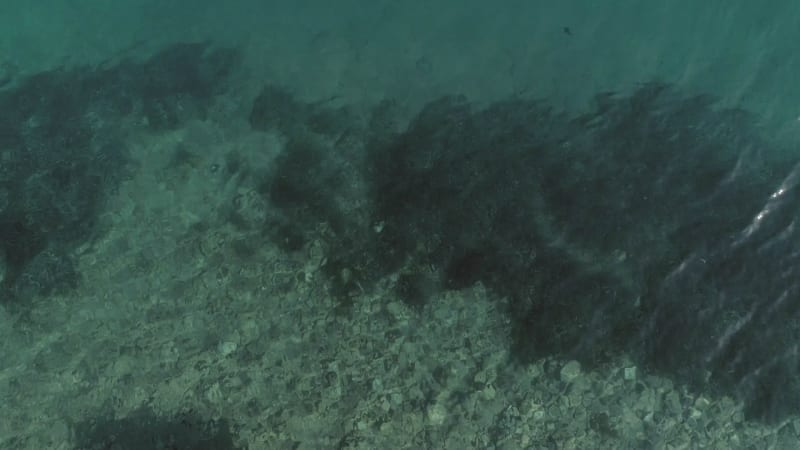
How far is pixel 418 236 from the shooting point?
548 inches

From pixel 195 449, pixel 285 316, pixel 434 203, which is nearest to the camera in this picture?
pixel 195 449

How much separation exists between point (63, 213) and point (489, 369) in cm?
1109

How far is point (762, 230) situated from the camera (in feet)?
43.4

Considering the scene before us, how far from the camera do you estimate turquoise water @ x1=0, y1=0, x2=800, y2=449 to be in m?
11.8

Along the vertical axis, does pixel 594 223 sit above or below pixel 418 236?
above

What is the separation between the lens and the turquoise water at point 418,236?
1182 cm

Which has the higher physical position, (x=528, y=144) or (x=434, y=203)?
(x=528, y=144)

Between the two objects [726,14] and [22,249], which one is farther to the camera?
[726,14]

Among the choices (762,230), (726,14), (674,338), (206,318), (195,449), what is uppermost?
(726,14)

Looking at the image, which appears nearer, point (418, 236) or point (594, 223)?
point (594, 223)

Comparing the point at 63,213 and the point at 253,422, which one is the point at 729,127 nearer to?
the point at 253,422

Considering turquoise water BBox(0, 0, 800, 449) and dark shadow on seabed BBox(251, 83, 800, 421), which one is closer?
turquoise water BBox(0, 0, 800, 449)

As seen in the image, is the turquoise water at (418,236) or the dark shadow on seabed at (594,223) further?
the dark shadow on seabed at (594,223)

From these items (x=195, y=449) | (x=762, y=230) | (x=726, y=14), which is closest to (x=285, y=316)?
(x=195, y=449)
